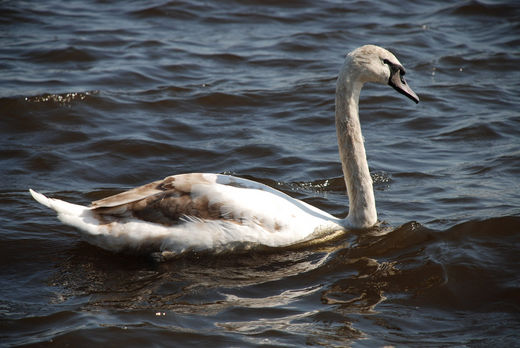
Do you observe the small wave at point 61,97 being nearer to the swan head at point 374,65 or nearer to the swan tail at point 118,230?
the swan tail at point 118,230

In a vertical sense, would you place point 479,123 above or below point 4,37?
below

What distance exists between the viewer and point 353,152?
6.60m

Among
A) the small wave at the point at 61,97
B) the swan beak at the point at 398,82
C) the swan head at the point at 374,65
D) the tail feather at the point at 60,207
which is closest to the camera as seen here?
the tail feather at the point at 60,207

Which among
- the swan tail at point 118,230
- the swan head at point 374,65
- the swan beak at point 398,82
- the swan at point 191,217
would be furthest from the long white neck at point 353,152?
the swan tail at point 118,230

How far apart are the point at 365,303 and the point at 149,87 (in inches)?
251

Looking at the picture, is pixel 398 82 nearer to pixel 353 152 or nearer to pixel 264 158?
pixel 353 152

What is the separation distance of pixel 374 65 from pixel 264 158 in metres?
2.37

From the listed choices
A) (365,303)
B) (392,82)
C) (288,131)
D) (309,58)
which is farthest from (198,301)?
(309,58)

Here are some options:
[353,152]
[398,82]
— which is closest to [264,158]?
[353,152]

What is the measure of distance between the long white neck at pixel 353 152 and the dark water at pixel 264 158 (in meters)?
0.31

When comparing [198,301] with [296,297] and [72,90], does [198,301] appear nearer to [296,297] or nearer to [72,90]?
[296,297]

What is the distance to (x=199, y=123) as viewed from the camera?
9.59 metres

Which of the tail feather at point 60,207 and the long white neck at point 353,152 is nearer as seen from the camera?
the tail feather at point 60,207

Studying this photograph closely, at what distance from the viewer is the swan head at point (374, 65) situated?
6.45m
